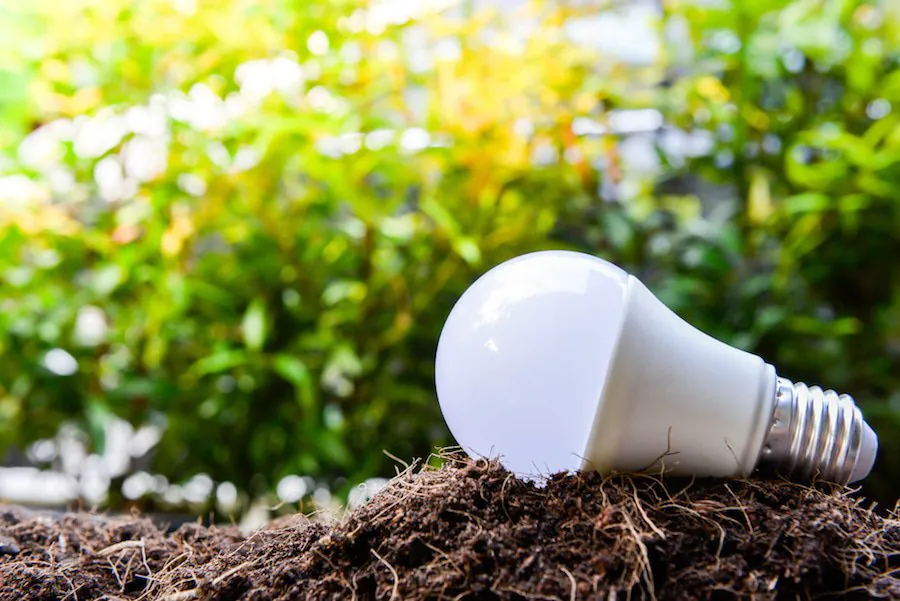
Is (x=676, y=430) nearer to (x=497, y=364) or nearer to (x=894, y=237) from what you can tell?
(x=497, y=364)

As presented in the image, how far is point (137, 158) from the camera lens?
0.87 meters

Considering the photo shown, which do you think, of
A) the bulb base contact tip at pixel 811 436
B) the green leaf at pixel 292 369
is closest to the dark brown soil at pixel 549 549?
the bulb base contact tip at pixel 811 436

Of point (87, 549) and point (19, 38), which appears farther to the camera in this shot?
point (19, 38)

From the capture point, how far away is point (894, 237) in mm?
856

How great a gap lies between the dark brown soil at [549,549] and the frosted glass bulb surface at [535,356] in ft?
0.07

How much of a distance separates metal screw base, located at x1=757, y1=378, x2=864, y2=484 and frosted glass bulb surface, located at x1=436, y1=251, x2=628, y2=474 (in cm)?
10

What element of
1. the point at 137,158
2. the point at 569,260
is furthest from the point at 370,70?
the point at 569,260

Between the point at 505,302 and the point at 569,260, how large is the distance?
4 centimetres

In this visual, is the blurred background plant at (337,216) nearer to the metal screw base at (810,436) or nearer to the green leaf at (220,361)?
the green leaf at (220,361)

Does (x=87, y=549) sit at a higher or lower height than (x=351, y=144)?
lower

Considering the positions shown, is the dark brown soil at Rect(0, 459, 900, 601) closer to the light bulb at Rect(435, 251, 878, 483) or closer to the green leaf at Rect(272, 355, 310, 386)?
the light bulb at Rect(435, 251, 878, 483)

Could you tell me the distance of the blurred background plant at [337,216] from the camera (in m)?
0.82

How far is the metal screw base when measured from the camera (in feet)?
1.19

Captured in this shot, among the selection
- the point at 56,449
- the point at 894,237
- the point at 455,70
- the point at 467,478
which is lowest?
the point at 56,449
